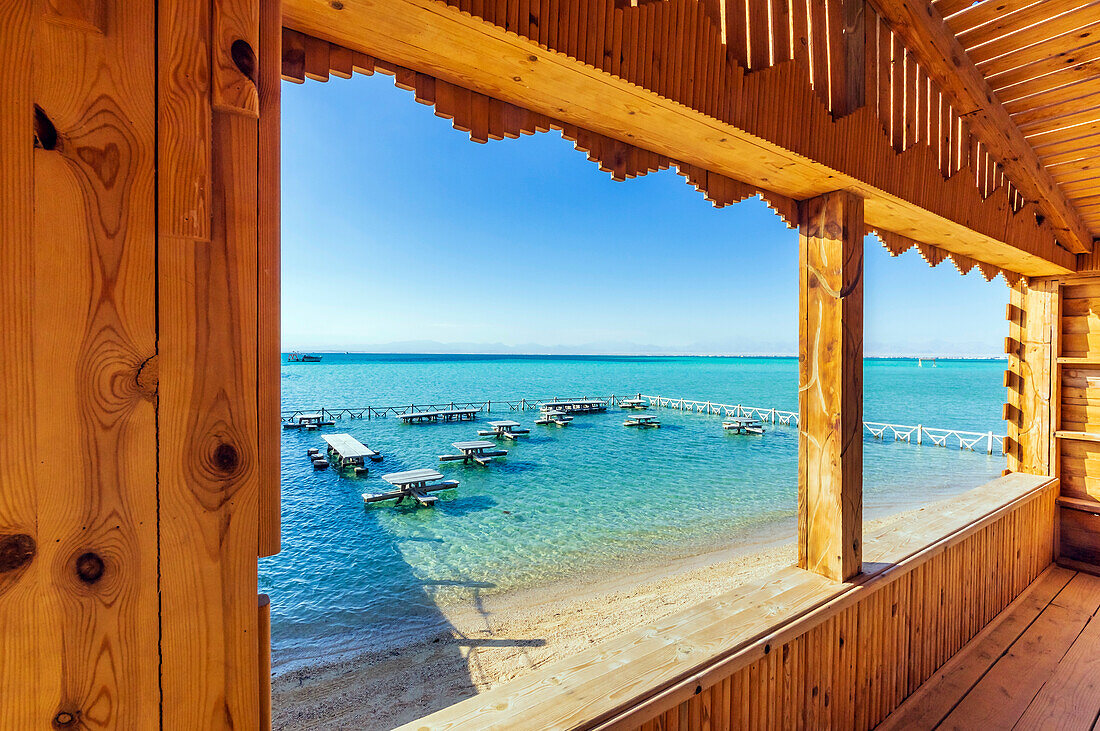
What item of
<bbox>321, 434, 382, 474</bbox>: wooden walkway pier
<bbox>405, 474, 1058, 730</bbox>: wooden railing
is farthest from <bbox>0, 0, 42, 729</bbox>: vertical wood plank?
<bbox>321, 434, 382, 474</bbox>: wooden walkway pier

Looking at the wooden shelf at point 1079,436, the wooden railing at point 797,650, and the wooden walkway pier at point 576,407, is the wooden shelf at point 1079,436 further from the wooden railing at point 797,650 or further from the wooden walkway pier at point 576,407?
the wooden walkway pier at point 576,407

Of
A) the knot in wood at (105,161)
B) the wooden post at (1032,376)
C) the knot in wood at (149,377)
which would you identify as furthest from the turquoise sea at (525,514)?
the knot in wood at (105,161)

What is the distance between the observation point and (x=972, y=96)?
7.00 ft

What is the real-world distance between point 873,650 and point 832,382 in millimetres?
1242

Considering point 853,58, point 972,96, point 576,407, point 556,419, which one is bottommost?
point 556,419

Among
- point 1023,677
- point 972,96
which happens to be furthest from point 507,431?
point 972,96

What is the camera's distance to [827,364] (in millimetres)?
1919

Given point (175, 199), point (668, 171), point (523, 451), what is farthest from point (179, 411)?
point (523, 451)

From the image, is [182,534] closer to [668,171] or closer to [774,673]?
[668,171]

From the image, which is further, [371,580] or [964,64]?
[371,580]

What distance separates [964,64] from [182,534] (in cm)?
327

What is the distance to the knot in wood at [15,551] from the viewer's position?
0.54 m

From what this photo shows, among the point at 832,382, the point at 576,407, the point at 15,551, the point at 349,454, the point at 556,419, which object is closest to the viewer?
the point at 15,551

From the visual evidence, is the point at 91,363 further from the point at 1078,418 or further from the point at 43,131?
the point at 1078,418
